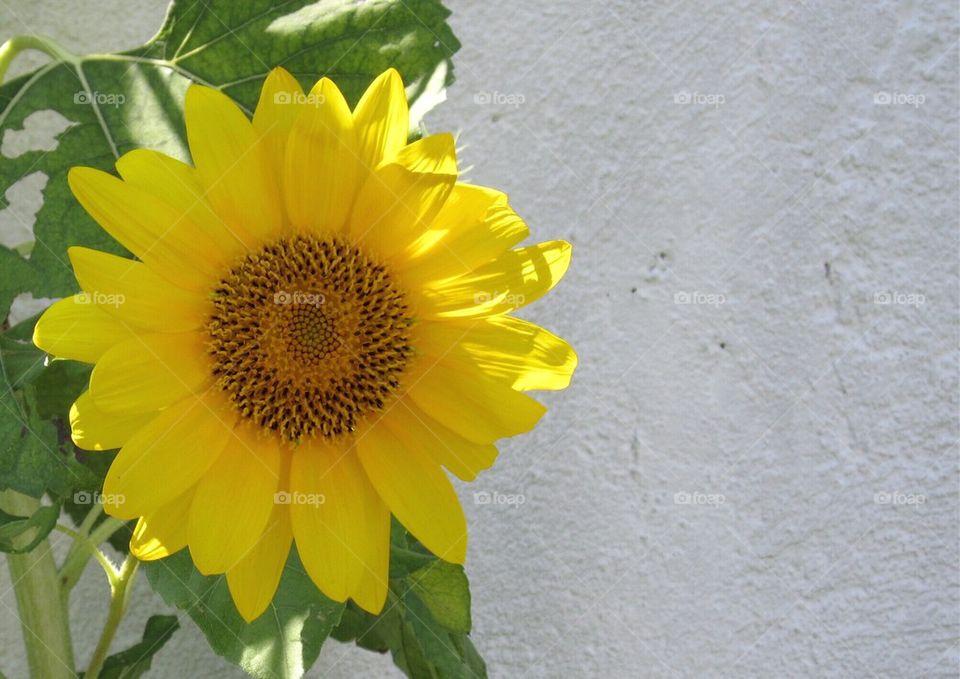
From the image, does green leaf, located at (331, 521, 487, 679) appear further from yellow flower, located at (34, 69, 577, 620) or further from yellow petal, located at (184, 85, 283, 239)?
yellow petal, located at (184, 85, 283, 239)

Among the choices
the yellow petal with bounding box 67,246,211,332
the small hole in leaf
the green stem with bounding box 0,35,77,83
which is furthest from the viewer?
the small hole in leaf

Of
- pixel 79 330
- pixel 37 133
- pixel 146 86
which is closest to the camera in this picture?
pixel 79 330

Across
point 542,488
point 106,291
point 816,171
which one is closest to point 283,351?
point 106,291

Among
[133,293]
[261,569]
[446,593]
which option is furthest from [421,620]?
[133,293]

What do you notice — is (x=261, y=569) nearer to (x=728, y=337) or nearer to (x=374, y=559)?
(x=374, y=559)

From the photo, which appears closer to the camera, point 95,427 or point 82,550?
point 95,427

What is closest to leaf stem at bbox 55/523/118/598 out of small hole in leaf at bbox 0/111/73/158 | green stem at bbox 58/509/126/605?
green stem at bbox 58/509/126/605
